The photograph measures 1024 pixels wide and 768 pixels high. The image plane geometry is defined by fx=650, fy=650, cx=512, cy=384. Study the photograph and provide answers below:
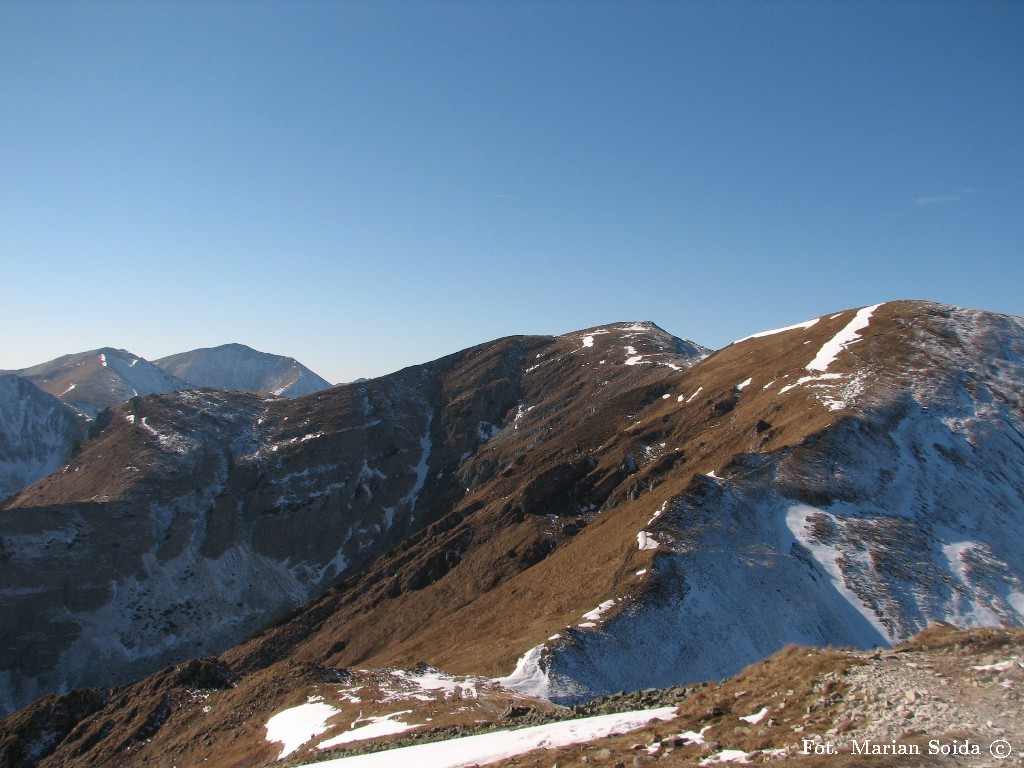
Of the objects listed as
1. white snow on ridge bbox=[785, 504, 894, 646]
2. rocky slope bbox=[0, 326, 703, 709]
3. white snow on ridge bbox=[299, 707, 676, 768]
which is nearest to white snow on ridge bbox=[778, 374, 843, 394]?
rocky slope bbox=[0, 326, 703, 709]

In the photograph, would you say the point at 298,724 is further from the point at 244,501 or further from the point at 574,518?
the point at 244,501

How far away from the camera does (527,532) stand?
257ft

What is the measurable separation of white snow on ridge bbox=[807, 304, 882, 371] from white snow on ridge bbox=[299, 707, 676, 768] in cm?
7015

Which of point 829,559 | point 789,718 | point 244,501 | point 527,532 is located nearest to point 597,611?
point 829,559

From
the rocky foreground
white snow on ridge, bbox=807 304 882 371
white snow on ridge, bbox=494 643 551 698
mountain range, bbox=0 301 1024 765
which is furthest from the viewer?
white snow on ridge, bbox=807 304 882 371

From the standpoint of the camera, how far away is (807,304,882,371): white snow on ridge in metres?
82.7

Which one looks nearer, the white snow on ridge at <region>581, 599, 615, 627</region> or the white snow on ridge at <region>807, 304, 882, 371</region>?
the white snow on ridge at <region>581, 599, 615, 627</region>

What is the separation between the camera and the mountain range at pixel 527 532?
44.6 m

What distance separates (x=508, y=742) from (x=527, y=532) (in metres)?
57.8

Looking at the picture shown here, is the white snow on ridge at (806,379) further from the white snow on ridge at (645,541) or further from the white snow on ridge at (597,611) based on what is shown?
the white snow on ridge at (597,611)

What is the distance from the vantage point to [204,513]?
129m

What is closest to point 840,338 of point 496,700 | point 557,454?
point 557,454

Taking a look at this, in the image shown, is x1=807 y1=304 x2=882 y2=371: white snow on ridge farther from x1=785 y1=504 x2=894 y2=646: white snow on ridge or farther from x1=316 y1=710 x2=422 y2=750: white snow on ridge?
x1=316 y1=710 x2=422 y2=750: white snow on ridge

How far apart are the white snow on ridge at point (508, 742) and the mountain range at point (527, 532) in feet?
36.9
